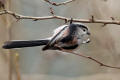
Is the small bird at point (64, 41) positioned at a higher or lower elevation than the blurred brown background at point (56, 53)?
higher

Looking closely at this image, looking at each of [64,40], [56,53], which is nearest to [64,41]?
[64,40]

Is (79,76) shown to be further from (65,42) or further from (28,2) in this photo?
(65,42)

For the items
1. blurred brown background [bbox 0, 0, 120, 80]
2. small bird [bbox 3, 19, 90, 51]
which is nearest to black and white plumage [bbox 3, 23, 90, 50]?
small bird [bbox 3, 19, 90, 51]

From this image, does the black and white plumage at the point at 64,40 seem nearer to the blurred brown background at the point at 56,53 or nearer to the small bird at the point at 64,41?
the small bird at the point at 64,41

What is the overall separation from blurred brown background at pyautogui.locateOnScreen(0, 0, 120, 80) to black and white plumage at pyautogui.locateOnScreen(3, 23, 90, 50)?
34.6 inches

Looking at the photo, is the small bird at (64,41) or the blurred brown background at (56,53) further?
the blurred brown background at (56,53)

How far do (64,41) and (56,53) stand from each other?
0.93 meters

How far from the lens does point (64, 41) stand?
2.17 feet

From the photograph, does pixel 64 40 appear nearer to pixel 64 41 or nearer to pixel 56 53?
pixel 64 41

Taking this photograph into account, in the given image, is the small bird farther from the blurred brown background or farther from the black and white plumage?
the blurred brown background

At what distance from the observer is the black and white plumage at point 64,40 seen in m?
0.66

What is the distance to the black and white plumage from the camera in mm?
658

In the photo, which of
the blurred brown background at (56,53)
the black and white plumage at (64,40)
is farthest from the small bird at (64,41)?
the blurred brown background at (56,53)

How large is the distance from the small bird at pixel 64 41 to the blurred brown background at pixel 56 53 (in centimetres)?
88
